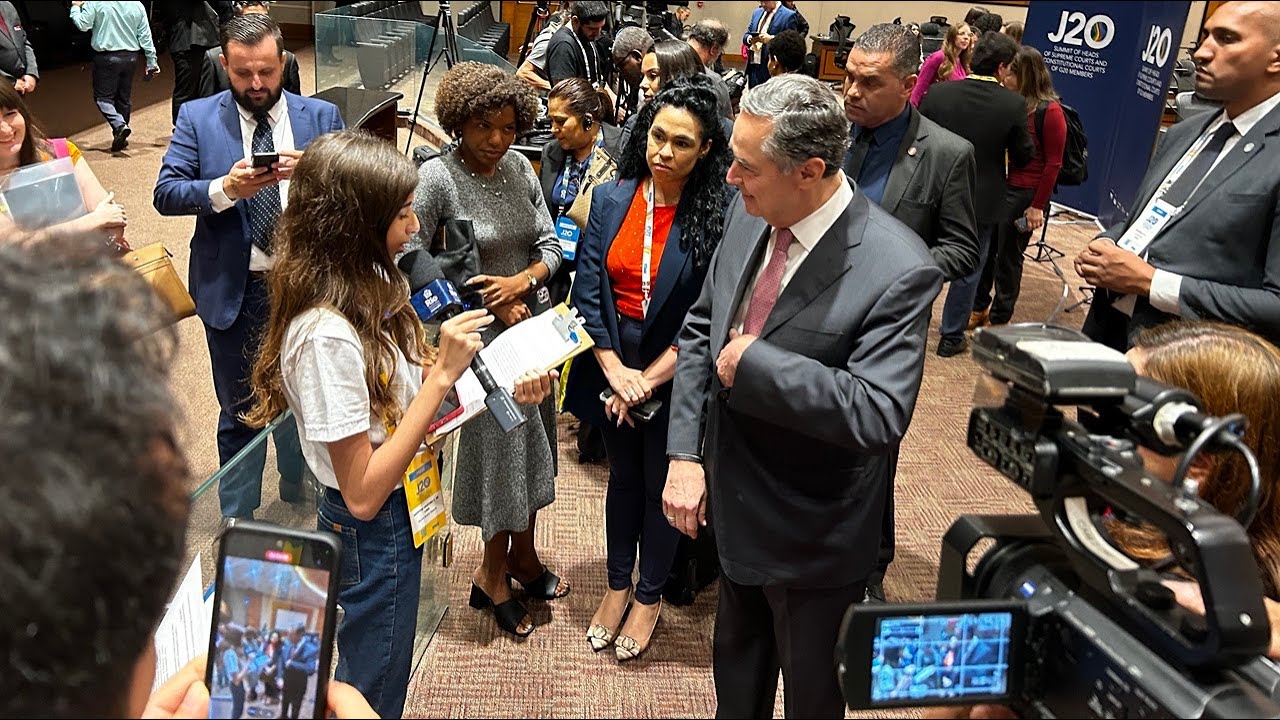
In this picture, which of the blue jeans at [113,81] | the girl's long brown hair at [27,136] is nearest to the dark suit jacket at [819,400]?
the girl's long brown hair at [27,136]

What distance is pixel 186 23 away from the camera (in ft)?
23.7

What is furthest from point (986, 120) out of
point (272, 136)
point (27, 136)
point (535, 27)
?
point (535, 27)

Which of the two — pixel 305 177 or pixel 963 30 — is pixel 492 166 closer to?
pixel 305 177

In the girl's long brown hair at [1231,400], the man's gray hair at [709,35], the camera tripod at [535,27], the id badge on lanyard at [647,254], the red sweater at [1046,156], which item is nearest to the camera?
the girl's long brown hair at [1231,400]

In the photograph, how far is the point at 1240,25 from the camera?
7.96ft

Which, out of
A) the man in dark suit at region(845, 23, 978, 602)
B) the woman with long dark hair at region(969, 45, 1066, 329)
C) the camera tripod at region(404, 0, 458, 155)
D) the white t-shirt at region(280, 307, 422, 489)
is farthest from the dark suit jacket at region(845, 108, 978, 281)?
the camera tripod at region(404, 0, 458, 155)

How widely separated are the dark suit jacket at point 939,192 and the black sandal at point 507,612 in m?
1.74

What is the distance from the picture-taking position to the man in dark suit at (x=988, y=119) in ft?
15.9

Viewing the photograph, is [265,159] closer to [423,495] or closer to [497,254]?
[497,254]

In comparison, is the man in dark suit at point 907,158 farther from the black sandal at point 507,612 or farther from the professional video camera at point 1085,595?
the professional video camera at point 1085,595

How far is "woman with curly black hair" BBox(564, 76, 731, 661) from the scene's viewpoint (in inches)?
108

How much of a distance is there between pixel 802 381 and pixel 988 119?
3.63 meters

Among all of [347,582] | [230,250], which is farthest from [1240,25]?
[230,250]

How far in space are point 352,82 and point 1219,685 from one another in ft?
27.7
